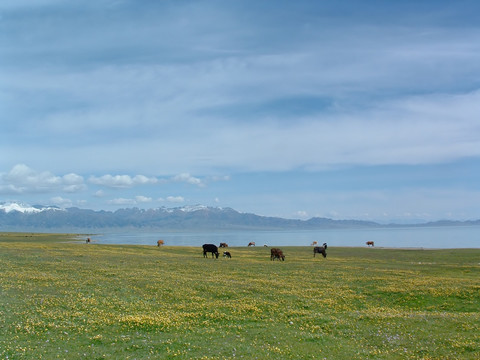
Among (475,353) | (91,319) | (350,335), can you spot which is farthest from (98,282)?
(475,353)

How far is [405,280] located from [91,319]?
24.4 metres

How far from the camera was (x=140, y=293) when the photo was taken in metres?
22.8

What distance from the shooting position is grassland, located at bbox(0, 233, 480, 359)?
45.0ft

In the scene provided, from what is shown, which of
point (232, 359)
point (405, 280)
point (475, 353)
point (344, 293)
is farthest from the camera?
point (405, 280)

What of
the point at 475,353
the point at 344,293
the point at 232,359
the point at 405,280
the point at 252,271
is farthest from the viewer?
the point at 252,271

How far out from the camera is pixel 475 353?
1370 cm

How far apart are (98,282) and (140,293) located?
4611mm

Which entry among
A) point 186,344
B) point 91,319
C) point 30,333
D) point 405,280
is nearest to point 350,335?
point 186,344

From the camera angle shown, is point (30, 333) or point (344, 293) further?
point (344, 293)

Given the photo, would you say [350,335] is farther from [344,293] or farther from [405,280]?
[405,280]

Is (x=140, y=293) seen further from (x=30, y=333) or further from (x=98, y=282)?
(x=30, y=333)

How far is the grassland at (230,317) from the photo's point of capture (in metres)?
13.7

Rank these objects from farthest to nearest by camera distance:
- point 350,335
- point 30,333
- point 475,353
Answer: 1. point 350,335
2. point 30,333
3. point 475,353

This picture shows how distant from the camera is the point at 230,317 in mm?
17891
